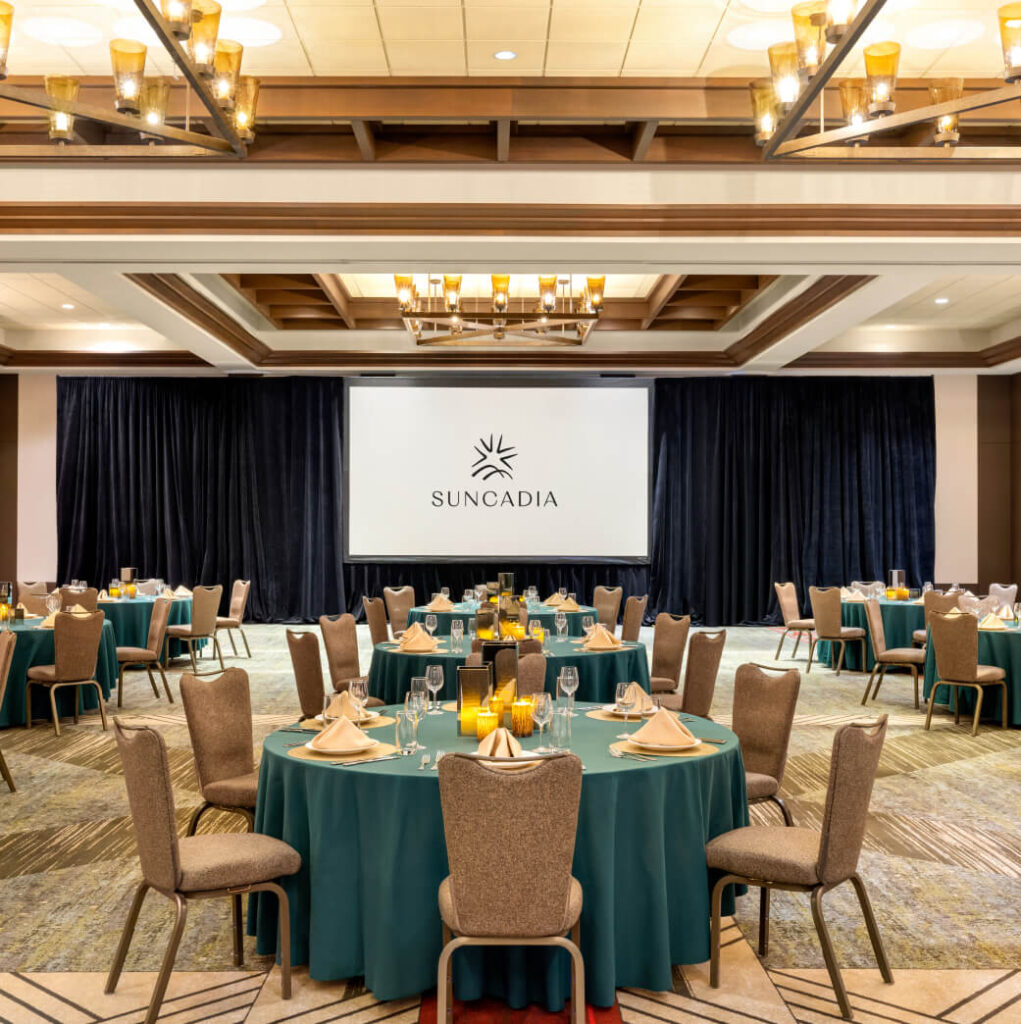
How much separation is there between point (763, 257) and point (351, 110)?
300 cm

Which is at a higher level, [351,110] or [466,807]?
[351,110]

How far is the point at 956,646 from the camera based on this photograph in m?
7.14

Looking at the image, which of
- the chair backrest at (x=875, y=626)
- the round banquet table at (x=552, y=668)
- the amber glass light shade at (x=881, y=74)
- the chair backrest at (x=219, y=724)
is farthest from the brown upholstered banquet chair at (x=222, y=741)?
the chair backrest at (x=875, y=626)

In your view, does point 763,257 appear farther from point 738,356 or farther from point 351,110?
point 738,356

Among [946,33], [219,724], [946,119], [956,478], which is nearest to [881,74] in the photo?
[946,119]

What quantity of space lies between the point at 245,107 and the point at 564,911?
3468mm

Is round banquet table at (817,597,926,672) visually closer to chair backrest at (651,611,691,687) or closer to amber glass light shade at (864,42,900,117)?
chair backrest at (651,611,691,687)

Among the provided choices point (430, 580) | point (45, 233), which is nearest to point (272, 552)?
point (430, 580)

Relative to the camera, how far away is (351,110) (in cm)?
586

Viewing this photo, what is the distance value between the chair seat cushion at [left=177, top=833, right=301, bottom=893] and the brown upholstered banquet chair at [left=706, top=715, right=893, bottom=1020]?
52.6 inches

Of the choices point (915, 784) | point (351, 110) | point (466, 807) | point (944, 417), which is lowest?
point (915, 784)

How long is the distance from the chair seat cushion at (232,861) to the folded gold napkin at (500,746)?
0.70 meters

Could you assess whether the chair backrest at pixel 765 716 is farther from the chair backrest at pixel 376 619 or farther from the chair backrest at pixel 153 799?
the chair backrest at pixel 376 619

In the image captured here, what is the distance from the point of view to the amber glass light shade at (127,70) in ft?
11.8
